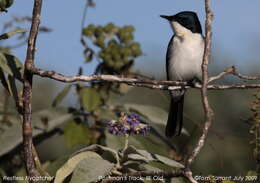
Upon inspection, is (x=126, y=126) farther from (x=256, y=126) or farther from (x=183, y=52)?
(x=183, y=52)

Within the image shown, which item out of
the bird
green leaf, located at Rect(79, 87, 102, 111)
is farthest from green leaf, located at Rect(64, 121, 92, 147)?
the bird

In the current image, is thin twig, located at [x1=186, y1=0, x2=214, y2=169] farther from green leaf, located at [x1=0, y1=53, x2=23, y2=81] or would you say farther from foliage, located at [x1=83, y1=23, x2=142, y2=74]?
foliage, located at [x1=83, y1=23, x2=142, y2=74]

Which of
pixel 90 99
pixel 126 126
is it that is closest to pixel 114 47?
pixel 90 99

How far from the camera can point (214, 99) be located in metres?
11.8

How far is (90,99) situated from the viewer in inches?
155

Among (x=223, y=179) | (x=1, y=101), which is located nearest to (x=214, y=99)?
(x=1, y=101)

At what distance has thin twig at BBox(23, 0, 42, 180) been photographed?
1.73 meters

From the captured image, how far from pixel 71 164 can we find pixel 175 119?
244 centimetres

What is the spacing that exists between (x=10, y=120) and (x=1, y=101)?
1.13 ft

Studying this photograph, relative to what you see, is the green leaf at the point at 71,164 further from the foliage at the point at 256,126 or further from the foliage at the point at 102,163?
the foliage at the point at 256,126

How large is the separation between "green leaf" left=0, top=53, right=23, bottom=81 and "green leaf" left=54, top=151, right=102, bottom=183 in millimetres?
404

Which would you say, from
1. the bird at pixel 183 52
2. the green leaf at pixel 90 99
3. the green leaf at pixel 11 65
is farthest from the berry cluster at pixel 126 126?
the bird at pixel 183 52

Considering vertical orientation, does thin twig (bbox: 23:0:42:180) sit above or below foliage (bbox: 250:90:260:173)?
above

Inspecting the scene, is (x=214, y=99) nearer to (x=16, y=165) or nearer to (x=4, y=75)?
(x=16, y=165)
